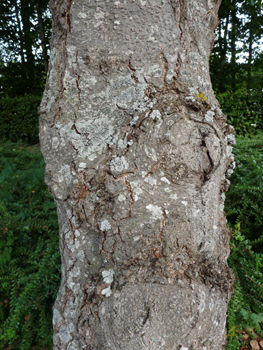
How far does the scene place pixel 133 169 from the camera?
1.10m

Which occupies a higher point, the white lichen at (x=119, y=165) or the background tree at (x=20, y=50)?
the background tree at (x=20, y=50)

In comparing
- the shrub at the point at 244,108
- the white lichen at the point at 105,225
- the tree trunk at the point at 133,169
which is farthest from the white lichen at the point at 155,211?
the shrub at the point at 244,108

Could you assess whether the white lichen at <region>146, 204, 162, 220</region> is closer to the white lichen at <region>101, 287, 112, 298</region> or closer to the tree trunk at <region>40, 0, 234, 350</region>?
the tree trunk at <region>40, 0, 234, 350</region>

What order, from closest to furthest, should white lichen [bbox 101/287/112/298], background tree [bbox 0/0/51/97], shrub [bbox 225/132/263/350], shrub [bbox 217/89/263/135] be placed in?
white lichen [bbox 101/287/112/298], shrub [bbox 225/132/263/350], shrub [bbox 217/89/263/135], background tree [bbox 0/0/51/97]

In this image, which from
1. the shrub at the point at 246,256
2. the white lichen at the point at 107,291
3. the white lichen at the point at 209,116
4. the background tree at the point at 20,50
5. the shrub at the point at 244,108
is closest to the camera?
the white lichen at the point at 107,291

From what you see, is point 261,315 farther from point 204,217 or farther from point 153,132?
point 153,132

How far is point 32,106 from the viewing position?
27.3 feet

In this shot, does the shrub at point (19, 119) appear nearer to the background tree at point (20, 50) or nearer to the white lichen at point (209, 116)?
the background tree at point (20, 50)

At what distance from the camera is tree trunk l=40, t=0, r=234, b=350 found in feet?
3.52

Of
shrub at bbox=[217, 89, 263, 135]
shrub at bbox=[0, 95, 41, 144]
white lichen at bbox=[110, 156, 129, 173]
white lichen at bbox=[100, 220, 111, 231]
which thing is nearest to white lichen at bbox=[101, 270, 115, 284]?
white lichen at bbox=[100, 220, 111, 231]

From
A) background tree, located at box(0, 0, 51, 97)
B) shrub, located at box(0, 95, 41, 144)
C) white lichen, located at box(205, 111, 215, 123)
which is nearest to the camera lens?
white lichen, located at box(205, 111, 215, 123)

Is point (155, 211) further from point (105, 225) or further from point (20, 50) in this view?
point (20, 50)

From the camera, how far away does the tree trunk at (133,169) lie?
107 cm

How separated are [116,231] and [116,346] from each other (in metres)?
0.46
